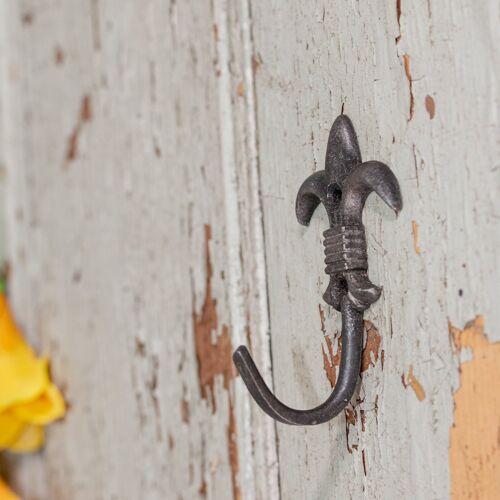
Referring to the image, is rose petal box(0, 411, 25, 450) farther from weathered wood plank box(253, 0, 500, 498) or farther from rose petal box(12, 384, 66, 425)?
weathered wood plank box(253, 0, 500, 498)

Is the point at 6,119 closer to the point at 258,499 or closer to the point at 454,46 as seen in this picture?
the point at 258,499

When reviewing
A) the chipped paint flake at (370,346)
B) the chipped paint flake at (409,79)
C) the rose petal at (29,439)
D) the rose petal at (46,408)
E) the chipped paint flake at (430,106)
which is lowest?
the rose petal at (29,439)

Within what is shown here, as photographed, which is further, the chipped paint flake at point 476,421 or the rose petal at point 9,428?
the rose petal at point 9,428

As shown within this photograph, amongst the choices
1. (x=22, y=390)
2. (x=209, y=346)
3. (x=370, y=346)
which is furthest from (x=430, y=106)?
(x=22, y=390)

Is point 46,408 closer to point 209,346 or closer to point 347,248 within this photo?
point 209,346

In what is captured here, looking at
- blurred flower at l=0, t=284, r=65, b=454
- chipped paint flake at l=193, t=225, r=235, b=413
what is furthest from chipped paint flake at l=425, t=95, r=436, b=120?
blurred flower at l=0, t=284, r=65, b=454

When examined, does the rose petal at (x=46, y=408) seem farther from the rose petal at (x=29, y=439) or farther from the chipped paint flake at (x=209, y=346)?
the chipped paint flake at (x=209, y=346)

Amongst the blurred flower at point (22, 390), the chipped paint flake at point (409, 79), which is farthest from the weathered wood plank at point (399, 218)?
the blurred flower at point (22, 390)

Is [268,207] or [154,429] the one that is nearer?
[268,207]

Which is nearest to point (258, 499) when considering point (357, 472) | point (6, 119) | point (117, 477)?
point (357, 472)
